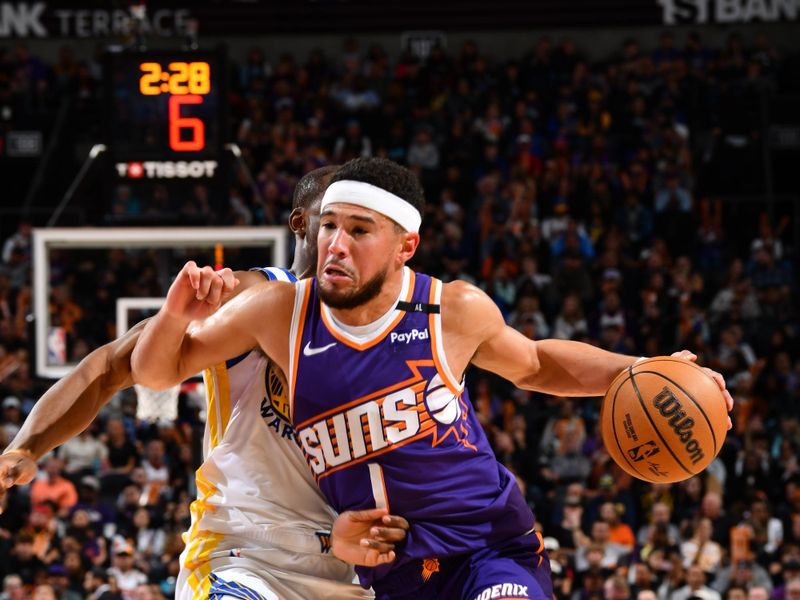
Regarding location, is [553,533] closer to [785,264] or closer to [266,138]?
[785,264]

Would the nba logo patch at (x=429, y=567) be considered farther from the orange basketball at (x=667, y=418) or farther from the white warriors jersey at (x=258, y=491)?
the orange basketball at (x=667, y=418)

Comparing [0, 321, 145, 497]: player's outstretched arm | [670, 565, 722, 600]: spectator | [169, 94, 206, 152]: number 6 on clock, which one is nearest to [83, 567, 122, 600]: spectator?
[169, 94, 206, 152]: number 6 on clock

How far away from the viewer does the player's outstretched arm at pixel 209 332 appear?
3.61m

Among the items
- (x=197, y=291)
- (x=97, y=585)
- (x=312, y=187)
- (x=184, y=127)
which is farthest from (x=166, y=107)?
(x=197, y=291)

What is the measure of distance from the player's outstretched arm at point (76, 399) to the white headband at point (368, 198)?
784 mm

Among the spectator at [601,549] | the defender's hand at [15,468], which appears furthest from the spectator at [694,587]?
the defender's hand at [15,468]

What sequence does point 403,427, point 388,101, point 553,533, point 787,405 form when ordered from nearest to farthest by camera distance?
point 403,427
point 553,533
point 787,405
point 388,101

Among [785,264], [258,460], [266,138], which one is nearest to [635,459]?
[258,460]

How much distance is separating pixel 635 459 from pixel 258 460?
49.1 inches

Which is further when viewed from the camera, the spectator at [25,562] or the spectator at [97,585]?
the spectator at [25,562]

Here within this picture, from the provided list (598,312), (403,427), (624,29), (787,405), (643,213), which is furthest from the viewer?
(624,29)

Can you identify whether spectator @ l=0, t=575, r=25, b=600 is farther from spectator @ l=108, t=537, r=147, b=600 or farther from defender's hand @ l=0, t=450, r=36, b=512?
defender's hand @ l=0, t=450, r=36, b=512

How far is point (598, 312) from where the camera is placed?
1433 centimetres

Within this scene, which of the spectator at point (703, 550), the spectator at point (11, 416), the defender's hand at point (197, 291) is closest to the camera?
the defender's hand at point (197, 291)
